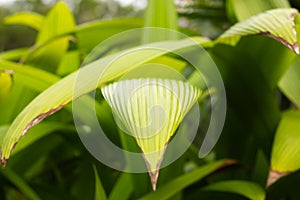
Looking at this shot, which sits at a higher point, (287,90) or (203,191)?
(287,90)

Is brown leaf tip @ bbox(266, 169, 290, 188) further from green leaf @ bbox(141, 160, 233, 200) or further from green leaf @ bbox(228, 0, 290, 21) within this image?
green leaf @ bbox(228, 0, 290, 21)

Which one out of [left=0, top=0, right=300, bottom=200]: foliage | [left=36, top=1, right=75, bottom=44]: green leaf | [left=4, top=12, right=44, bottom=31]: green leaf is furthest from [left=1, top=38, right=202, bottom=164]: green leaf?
[left=4, top=12, right=44, bottom=31]: green leaf

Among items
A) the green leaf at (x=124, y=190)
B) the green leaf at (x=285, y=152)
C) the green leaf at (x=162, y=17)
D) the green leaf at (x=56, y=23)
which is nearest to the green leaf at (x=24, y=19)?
the green leaf at (x=56, y=23)

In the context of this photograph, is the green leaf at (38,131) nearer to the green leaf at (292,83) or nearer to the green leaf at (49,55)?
→ the green leaf at (49,55)

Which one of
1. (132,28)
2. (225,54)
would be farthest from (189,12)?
(225,54)

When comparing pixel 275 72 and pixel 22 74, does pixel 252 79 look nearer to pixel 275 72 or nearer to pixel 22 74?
pixel 275 72
